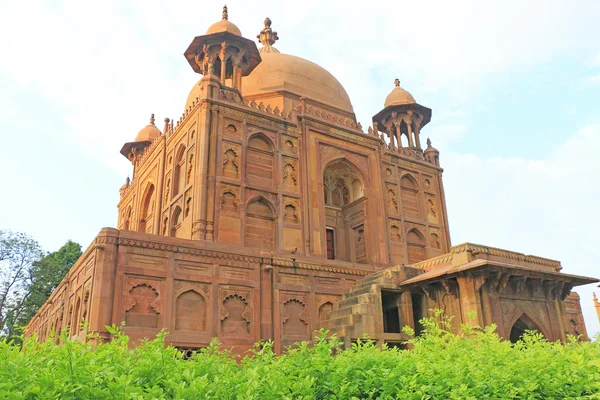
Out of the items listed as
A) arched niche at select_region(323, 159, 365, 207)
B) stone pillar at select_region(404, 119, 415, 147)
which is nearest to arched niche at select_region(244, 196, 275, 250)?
arched niche at select_region(323, 159, 365, 207)

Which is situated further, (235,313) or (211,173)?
(211,173)

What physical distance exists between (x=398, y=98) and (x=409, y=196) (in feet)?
20.7

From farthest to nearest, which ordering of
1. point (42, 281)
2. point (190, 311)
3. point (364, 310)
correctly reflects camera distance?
point (42, 281) → point (364, 310) → point (190, 311)

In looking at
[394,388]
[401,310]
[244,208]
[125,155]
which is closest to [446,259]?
[401,310]

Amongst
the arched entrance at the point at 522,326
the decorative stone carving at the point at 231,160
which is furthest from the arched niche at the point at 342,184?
the arched entrance at the point at 522,326

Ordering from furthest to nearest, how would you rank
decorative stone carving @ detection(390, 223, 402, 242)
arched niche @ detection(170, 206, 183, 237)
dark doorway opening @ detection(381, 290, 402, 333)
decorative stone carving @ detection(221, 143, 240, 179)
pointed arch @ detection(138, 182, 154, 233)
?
pointed arch @ detection(138, 182, 154, 233) < decorative stone carving @ detection(390, 223, 402, 242) < arched niche @ detection(170, 206, 183, 237) < decorative stone carving @ detection(221, 143, 240, 179) < dark doorway opening @ detection(381, 290, 402, 333)

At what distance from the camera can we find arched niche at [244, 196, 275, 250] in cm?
1931

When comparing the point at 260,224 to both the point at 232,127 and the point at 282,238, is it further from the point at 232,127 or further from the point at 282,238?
the point at 232,127

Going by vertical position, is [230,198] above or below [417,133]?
below

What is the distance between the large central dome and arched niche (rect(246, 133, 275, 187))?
5570 mm

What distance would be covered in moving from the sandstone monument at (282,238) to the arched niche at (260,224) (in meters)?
0.06

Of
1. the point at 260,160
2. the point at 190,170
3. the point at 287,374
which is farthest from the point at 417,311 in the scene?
the point at 287,374

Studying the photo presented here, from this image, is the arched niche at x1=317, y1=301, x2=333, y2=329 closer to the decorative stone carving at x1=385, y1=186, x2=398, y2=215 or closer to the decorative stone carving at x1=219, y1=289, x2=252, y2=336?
the decorative stone carving at x1=219, y1=289, x2=252, y2=336

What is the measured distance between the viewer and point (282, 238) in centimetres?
1969
